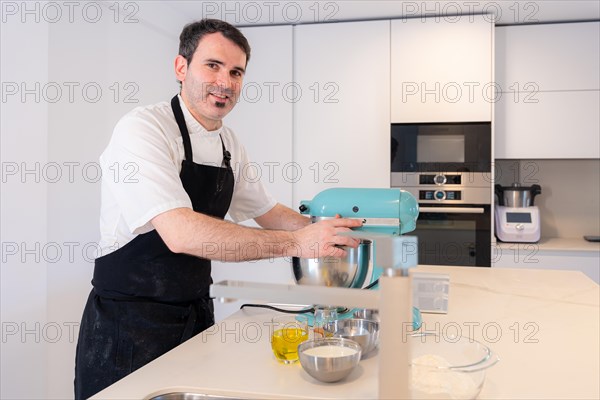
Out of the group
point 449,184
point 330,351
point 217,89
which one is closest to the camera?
point 330,351

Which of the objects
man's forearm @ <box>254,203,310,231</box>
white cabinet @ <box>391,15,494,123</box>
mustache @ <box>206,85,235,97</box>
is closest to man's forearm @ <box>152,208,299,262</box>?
mustache @ <box>206,85,235,97</box>

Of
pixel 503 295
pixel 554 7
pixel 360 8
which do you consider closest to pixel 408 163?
pixel 360 8

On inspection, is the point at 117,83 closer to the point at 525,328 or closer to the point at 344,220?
the point at 344,220

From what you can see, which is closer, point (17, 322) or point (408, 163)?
point (17, 322)

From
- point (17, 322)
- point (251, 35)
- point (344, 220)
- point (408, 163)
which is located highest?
point (251, 35)

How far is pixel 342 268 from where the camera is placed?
1.33 meters

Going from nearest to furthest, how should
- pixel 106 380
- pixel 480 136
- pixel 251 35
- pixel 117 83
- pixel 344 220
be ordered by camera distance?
pixel 344 220 → pixel 106 380 → pixel 117 83 → pixel 480 136 → pixel 251 35

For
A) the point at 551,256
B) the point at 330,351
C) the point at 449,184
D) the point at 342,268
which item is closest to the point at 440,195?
the point at 449,184

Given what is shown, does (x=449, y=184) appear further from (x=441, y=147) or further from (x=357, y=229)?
(x=357, y=229)

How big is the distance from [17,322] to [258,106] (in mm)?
1913

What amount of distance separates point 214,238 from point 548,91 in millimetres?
2824

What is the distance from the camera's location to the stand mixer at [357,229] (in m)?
1.33

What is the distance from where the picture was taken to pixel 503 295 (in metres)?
1.83

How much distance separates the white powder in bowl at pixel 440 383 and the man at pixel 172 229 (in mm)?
425
